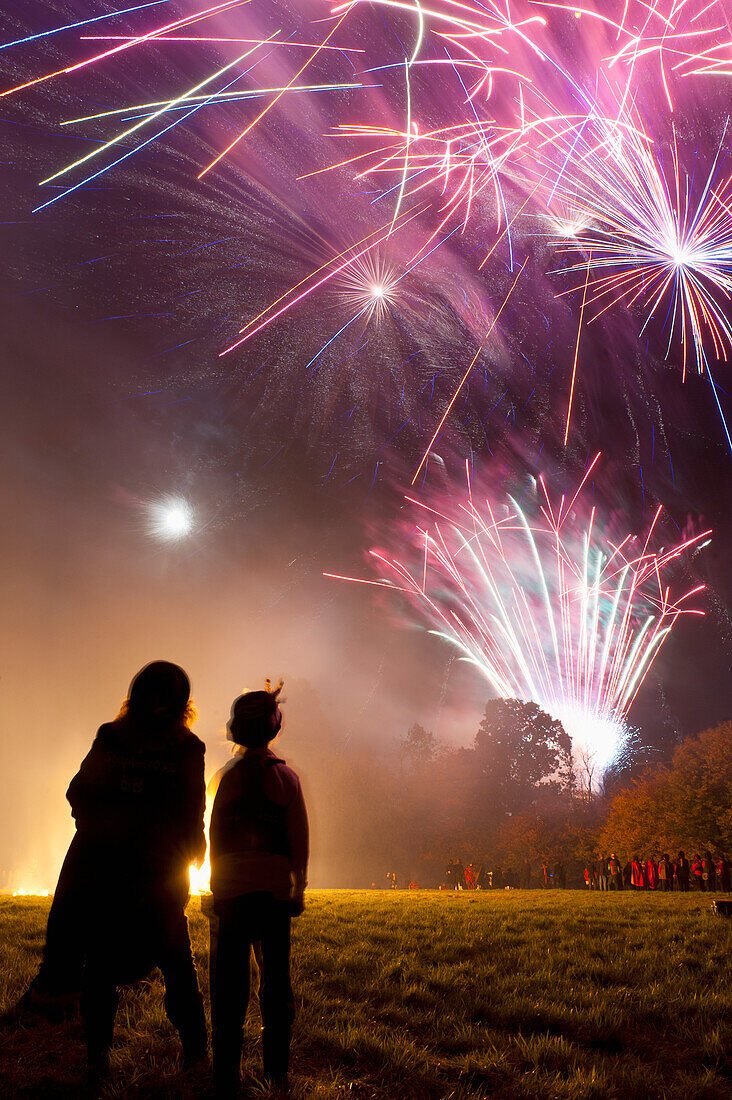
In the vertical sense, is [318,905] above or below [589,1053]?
below

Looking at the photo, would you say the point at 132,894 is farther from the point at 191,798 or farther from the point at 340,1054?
the point at 340,1054

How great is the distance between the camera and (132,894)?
132 inches

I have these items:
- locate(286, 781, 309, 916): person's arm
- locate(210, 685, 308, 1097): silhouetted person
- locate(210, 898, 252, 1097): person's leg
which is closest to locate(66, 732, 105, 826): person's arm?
locate(210, 685, 308, 1097): silhouetted person

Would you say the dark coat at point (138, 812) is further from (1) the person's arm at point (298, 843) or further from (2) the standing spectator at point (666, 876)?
(2) the standing spectator at point (666, 876)

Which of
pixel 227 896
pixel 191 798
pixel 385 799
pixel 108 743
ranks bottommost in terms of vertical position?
pixel 385 799

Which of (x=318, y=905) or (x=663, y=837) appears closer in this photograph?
(x=318, y=905)

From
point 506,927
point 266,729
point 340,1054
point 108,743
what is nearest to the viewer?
point 108,743

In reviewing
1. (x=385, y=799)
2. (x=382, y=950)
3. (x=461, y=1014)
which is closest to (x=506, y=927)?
(x=382, y=950)

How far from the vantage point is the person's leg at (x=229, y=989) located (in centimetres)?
323

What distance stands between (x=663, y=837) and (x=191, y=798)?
4262 centimetres

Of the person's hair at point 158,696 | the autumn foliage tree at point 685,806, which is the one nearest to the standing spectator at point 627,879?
the autumn foliage tree at point 685,806

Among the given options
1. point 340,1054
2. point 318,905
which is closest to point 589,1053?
point 340,1054

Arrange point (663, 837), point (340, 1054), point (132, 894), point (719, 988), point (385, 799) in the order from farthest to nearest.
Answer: point (385, 799)
point (663, 837)
point (719, 988)
point (340, 1054)
point (132, 894)

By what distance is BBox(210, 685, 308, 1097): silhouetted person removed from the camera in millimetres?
3338
